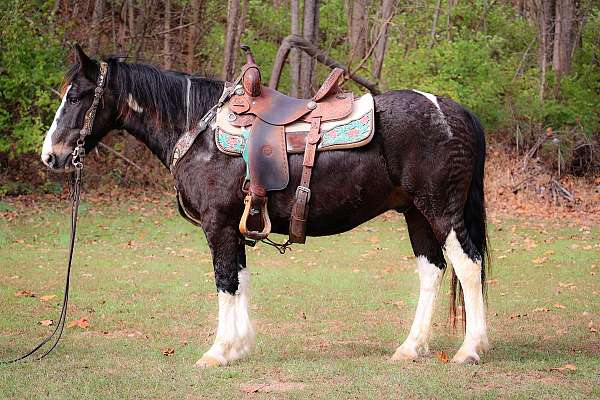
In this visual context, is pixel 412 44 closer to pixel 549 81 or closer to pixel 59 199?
pixel 549 81

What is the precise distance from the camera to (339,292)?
9.15 metres

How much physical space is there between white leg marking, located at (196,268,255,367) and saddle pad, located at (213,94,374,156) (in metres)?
0.93

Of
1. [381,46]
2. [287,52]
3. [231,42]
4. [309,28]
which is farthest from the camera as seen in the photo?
[381,46]

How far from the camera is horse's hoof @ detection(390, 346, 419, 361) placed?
5645 millimetres

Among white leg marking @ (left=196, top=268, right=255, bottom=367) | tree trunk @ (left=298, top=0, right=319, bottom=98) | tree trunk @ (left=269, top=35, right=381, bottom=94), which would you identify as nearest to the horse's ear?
white leg marking @ (left=196, top=268, right=255, bottom=367)

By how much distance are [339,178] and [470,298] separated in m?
1.20

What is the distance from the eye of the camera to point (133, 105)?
19.5 ft

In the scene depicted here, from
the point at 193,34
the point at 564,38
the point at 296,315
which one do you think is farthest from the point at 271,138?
the point at 564,38

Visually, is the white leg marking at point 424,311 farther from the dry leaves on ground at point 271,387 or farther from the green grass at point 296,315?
the dry leaves on ground at point 271,387

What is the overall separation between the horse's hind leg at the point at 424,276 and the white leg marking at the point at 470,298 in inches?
12.7

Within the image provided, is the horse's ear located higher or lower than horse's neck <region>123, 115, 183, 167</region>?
higher

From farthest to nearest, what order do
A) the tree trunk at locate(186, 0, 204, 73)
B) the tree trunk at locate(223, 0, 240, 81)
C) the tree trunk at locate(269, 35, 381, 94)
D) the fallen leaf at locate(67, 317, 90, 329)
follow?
1. the tree trunk at locate(186, 0, 204, 73)
2. the tree trunk at locate(223, 0, 240, 81)
3. the tree trunk at locate(269, 35, 381, 94)
4. the fallen leaf at locate(67, 317, 90, 329)

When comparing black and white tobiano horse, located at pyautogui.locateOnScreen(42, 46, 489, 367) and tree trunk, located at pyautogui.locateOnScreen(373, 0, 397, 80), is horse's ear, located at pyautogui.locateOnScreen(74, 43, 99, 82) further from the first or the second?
tree trunk, located at pyautogui.locateOnScreen(373, 0, 397, 80)

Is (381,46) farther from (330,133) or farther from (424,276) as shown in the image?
(330,133)
